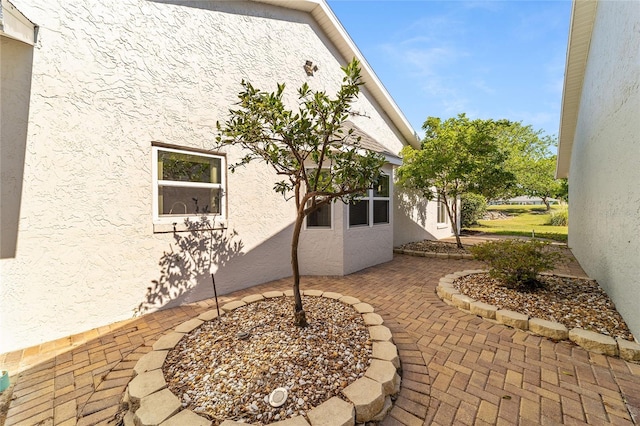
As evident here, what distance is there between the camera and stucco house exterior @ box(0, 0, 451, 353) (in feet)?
11.6

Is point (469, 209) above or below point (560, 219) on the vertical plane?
above

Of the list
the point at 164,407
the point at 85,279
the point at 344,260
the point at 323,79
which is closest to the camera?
the point at 164,407

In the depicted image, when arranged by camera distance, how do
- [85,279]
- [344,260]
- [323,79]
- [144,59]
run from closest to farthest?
[85,279] < [144,59] < [344,260] < [323,79]

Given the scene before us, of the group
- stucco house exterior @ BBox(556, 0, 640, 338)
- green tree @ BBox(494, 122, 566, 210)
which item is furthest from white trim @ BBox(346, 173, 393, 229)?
green tree @ BBox(494, 122, 566, 210)

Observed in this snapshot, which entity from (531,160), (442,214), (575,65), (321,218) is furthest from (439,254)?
(531,160)

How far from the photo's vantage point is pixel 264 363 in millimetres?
2727

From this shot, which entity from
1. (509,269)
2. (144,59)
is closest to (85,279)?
(144,59)

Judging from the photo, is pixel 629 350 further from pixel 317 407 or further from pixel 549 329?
pixel 317 407

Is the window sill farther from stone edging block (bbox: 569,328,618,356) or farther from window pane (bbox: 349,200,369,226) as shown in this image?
stone edging block (bbox: 569,328,618,356)

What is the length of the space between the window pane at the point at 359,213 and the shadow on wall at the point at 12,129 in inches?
261

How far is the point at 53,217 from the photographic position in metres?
3.74

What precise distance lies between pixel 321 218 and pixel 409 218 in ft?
21.9

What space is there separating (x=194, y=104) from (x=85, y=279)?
149 inches

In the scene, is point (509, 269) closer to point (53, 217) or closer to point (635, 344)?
point (635, 344)
